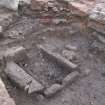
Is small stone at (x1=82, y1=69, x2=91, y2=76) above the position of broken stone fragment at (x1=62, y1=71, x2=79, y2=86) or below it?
below

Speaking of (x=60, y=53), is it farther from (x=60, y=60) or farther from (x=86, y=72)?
(x=86, y=72)

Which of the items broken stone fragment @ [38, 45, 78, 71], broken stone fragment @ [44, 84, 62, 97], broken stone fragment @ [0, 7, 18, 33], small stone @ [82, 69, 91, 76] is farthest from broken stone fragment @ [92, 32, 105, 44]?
broken stone fragment @ [0, 7, 18, 33]

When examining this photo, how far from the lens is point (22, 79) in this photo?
306 centimetres

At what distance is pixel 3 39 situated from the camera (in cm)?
365

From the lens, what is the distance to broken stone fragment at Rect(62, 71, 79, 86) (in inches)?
128

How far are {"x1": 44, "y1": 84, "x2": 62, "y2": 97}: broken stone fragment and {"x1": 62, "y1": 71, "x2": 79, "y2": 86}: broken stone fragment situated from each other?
11 cm

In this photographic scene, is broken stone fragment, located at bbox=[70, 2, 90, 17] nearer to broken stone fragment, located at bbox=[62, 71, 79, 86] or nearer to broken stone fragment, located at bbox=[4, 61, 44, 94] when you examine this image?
broken stone fragment, located at bbox=[62, 71, 79, 86]

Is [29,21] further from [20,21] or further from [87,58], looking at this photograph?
[87,58]

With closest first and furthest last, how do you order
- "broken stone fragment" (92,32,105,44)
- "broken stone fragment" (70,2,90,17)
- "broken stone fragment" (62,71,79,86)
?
1. "broken stone fragment" (62,71,79,86)
2. "broken stone fragment" (92,32,105,44)
3. "broken stone fragment" (70,2,90,17)

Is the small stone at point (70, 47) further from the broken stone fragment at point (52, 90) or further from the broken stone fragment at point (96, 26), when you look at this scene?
the broken stone fragment at point (52, 90)

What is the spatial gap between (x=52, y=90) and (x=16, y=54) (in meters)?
0.73

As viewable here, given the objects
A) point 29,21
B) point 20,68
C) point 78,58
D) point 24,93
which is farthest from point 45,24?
point 24,93

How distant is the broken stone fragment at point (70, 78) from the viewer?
326 centimetres

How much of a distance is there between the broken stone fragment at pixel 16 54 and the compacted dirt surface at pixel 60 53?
0.28ft
